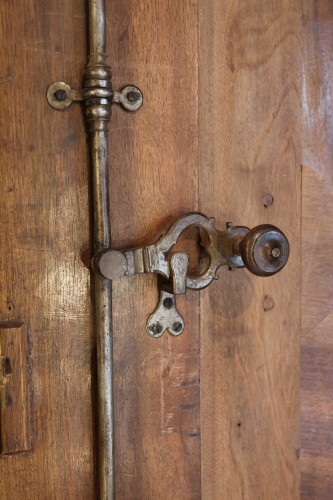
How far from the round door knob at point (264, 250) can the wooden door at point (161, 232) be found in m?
0.10

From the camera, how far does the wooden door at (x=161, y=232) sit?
24.0 inches

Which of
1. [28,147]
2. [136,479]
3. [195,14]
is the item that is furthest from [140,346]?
[195,14]

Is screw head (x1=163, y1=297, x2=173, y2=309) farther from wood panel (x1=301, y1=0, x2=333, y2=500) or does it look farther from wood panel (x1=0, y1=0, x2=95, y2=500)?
wood panel (x1=301, y1=0, x2=333, y2=500)

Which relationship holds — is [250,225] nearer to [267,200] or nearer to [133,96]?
[267,200]

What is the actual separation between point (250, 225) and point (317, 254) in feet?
0.37

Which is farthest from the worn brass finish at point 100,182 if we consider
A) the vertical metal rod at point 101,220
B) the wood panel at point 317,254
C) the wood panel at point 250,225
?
the wood panel at point 317,254

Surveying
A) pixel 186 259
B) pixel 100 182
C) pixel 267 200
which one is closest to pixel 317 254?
pixel 267 200

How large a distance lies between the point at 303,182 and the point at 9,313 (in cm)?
43

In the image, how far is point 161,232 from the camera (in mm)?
661

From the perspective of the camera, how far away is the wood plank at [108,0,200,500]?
25.2 inches

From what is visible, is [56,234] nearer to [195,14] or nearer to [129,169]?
[129,169]

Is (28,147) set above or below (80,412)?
above

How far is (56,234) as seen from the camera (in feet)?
2.04

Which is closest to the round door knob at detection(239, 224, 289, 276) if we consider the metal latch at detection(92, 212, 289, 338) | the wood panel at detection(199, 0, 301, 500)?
the metal latch at detection(92, 212, 289, 338)
